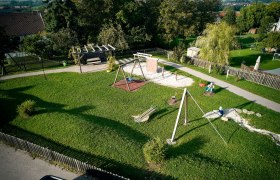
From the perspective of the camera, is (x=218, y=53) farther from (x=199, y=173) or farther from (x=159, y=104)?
(x=199, y=173)

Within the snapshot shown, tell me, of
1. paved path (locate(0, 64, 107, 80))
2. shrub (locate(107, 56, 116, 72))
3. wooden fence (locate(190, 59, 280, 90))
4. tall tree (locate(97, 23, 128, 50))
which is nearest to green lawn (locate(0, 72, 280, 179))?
paved path (locate(0, 64, 107, 80))

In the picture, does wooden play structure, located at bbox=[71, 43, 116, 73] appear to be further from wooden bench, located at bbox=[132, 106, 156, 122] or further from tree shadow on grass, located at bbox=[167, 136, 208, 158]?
tree shadow on grass, located at bbox=[167, 136, 208, 158]

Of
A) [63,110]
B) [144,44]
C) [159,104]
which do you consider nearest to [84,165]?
[63,110]

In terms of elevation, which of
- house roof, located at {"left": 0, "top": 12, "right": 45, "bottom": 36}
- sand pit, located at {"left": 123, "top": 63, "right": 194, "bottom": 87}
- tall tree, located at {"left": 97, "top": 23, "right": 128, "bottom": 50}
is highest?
house roof, located at {"left": 0, "top": 12, "right": 45, "bottom": 36}

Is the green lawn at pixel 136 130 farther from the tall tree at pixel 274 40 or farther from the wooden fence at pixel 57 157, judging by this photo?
the tall tree at pixel 274 40

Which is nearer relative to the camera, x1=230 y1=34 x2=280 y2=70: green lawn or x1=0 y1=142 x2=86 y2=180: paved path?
x1=0 y1=142 x2=86 y2=180: paved path

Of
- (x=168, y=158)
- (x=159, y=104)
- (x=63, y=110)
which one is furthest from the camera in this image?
(x=159, y=104)

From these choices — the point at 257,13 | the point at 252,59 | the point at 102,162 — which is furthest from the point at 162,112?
the point at 257,13
